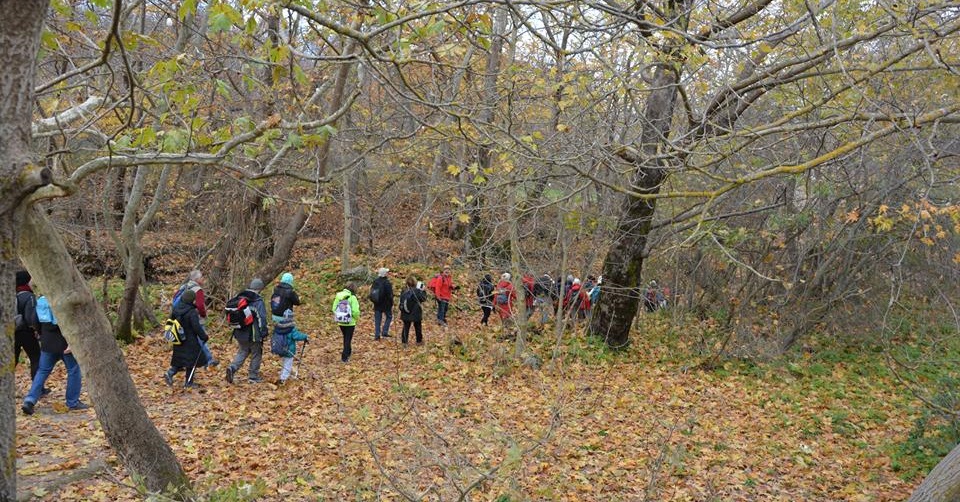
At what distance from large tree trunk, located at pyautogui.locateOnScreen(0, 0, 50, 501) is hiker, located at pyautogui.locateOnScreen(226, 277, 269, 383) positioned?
7.21 m

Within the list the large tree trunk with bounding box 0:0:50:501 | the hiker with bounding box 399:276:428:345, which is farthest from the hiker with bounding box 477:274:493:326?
the large tree trunk with bounding box 0:0:50:501

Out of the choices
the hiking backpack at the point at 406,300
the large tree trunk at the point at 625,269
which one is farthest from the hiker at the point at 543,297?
the hiking backpack at the point at 406,300

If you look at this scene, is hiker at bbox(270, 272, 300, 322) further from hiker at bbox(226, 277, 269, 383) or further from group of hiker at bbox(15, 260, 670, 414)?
Result: hiker at bbox(226, 277, 269, 383)

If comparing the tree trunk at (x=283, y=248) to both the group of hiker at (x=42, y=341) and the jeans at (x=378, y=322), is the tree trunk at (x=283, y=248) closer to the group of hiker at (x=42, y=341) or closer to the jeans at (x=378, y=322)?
the jeans at (x=378, y=322)

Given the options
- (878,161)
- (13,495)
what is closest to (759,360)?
(878,161)

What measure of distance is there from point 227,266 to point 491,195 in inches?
263

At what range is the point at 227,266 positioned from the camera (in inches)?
582

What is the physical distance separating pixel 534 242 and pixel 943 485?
409 inches

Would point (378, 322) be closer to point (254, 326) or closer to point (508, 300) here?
point (508, 300)

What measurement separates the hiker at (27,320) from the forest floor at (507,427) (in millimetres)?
737

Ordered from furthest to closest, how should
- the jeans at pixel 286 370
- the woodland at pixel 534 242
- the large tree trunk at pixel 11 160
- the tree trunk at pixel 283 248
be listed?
the tree trunk at pixel 283 248 → the jeans at pixel 286 370 → the woodland at pixel 534 242 → the large tree trunk at pixel 11 160

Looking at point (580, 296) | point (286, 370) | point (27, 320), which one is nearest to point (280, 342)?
point (286, 370)

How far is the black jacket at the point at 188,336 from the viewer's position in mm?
9352

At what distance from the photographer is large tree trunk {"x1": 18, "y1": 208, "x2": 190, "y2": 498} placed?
15.1ft
